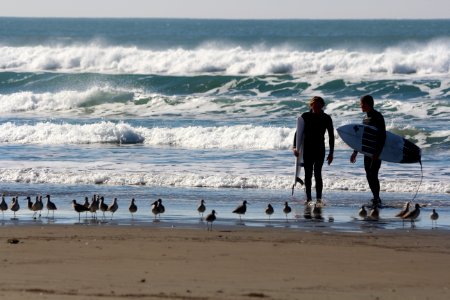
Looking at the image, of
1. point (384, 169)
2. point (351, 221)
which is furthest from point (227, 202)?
point (384, 169)

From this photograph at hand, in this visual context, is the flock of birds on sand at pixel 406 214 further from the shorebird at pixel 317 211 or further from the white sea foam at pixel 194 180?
the white sea foam at pixel 194 180

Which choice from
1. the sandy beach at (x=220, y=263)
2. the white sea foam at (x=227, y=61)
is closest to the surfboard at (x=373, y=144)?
the sandy beach at (x=220, y=263)

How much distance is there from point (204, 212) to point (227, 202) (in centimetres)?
149

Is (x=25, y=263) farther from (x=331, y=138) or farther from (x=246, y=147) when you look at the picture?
(x=246, y=147)

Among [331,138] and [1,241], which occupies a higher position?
[331,138]

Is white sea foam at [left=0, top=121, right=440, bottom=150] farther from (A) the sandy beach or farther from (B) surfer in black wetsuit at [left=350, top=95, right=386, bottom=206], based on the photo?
(A) the sandy beach

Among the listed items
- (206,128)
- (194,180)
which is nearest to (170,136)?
(206,128)

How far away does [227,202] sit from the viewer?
14.3 metres

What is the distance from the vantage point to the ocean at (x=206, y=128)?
15.0 metres

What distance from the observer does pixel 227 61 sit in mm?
49094

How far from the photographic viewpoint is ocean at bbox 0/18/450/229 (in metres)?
15.0

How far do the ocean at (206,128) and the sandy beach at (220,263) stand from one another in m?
1.36

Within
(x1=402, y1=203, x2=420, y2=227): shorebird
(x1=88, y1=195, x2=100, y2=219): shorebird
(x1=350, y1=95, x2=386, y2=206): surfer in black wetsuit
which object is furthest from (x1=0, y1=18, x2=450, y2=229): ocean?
(x1=350, y1=95, x2=386, y2=206): surfer in black wetsuit

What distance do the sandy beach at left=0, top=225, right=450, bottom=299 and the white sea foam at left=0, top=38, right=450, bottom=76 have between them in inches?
1240
